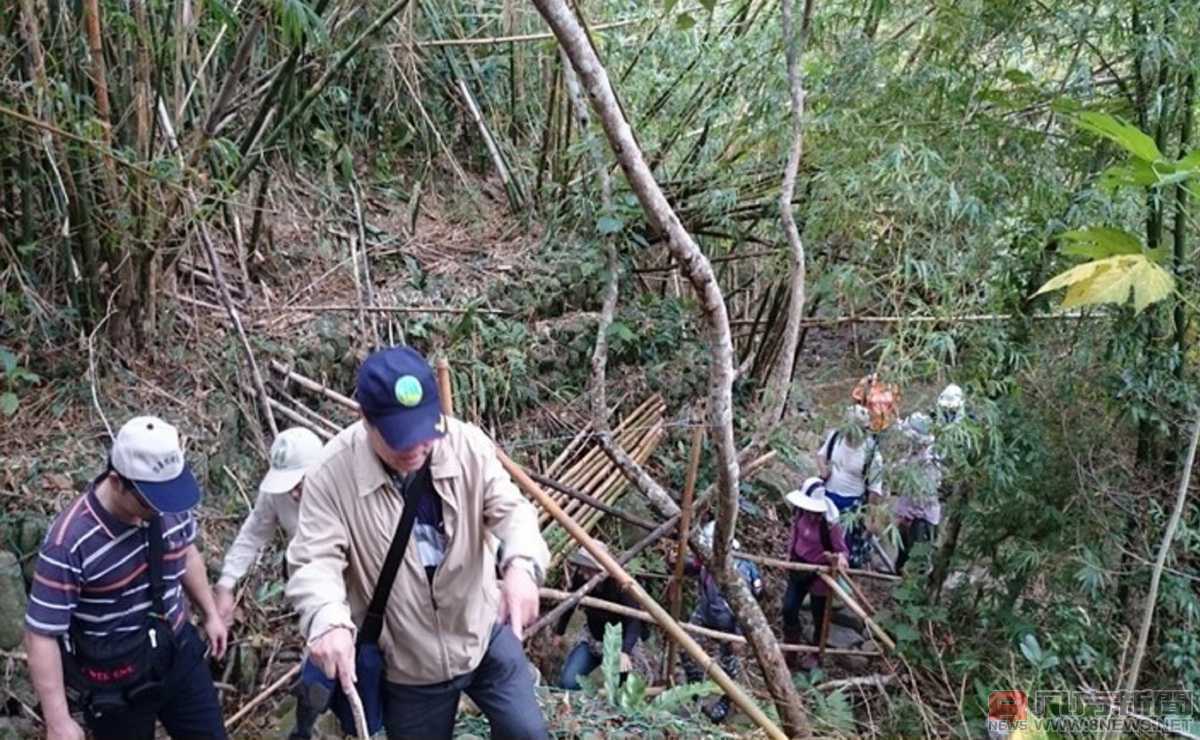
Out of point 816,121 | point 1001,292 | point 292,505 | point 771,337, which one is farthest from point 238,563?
point 771,337

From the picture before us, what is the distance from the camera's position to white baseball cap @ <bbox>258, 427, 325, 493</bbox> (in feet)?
8.46

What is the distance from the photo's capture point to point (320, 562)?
1793 millimetres

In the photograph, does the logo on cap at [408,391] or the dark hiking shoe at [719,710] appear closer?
the logo on cap at [408,391]

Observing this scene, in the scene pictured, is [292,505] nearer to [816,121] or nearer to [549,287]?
[816,121]

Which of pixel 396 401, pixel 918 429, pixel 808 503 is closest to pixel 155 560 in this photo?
pixel 396 401

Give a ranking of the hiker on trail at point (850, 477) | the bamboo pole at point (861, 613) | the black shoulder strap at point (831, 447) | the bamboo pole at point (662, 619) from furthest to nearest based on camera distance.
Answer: the black shoulder strap at point (831, 447) < the bamboo pole at point (861, 613) < the hiker on trail at point (850, 477) < the bamboo pole at point (662, 619)

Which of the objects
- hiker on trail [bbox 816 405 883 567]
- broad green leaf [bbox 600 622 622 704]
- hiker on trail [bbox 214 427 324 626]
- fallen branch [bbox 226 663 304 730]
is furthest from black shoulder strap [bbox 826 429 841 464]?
hiker on trail [bbox 214 427 324 626]

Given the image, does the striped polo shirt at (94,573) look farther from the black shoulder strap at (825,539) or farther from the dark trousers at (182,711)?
the black shoulder strap at (825,539)

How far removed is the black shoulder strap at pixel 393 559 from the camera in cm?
187

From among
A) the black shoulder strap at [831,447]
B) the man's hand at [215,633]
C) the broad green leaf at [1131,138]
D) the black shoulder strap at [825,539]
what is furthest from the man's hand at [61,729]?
the black shoulder strap at [831,447]

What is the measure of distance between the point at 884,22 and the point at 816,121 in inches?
29.9

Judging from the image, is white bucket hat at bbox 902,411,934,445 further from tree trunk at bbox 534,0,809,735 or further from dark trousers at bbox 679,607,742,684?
dark trousers at bbox 679,607,742,684

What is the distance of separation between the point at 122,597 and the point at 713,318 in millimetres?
1855

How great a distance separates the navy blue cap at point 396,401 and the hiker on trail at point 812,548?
3288mm
